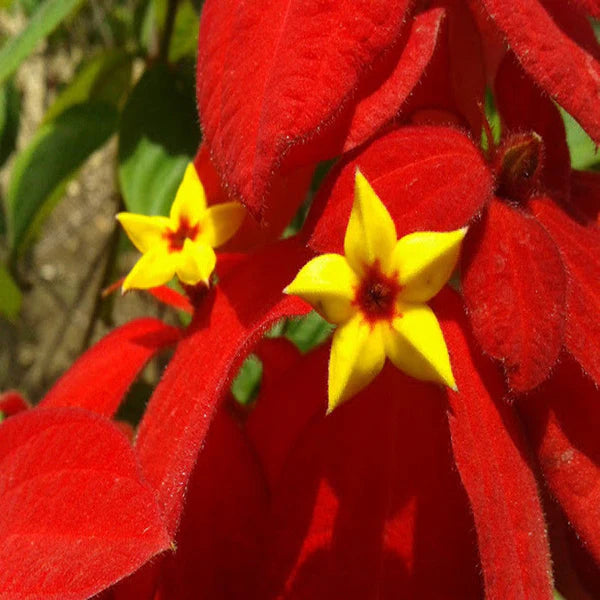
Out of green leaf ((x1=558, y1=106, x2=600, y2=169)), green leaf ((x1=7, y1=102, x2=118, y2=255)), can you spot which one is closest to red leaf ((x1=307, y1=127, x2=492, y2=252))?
green leaf ((x1=558, y1=106, x2=600, y2=169))

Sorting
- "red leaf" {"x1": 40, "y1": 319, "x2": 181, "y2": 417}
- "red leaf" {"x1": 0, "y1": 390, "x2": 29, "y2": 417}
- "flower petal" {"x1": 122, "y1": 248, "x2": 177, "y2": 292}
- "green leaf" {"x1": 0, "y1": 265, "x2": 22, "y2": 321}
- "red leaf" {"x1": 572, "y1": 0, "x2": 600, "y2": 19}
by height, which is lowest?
"green leaf" {"x1": 0, "y1": 265, "x2": 22, "y2": 321}

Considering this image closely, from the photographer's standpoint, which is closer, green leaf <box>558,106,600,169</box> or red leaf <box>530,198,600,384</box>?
red leaf <box>530,198,600,384</box>

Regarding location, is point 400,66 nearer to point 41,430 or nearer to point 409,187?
point 409,187

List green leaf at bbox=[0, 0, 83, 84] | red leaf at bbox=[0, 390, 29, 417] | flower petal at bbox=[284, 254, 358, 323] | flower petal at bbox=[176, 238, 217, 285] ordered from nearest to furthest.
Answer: flower petal at bbox=[284, 254, 358, 323] → flower petal at bbox=[176, 238, 217, 285] → red leaf at bbox=[0, 390, 29, 417] → green leaf at bbox=[0, 0, 83, 84]

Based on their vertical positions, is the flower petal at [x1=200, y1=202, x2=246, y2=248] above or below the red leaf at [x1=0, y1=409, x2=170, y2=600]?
above

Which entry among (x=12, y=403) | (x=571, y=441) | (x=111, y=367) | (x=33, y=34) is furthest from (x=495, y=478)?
(x=33, y=34)

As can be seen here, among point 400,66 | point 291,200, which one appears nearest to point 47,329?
point 291,200

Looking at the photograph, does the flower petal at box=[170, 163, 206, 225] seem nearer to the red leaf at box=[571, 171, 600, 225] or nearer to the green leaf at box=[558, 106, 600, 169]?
the red leaf at box=[571, 171, 600, 225]
